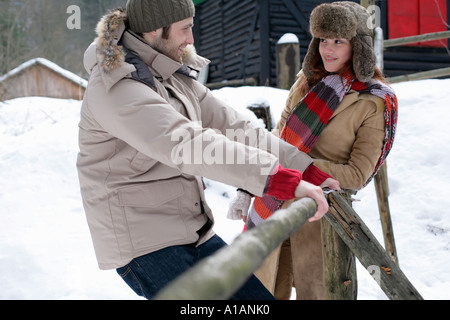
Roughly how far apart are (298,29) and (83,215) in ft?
23.3

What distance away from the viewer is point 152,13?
1.53 meters

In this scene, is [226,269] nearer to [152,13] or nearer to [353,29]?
[152,13]

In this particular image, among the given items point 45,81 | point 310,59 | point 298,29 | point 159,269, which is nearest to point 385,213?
point 310,59

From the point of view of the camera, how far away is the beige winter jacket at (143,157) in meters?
1.24

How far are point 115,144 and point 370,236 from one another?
109 centimetres

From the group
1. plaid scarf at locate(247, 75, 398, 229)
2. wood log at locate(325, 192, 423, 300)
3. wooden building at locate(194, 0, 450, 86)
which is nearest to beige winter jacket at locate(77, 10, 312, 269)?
wood log at locate(325, 192, 423, 300)

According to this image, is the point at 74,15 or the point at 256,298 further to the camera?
the point at 74,15

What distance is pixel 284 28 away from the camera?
388 inches

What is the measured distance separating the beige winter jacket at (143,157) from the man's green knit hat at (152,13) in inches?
Result: 2.5

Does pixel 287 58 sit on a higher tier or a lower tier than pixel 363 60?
lower

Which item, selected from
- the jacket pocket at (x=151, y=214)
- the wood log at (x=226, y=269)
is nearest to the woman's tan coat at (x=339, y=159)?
the jacket pocket at (x=151, y=214)

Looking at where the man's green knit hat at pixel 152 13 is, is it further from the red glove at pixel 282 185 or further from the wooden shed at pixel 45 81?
the wooden shed at pixel 45 81
